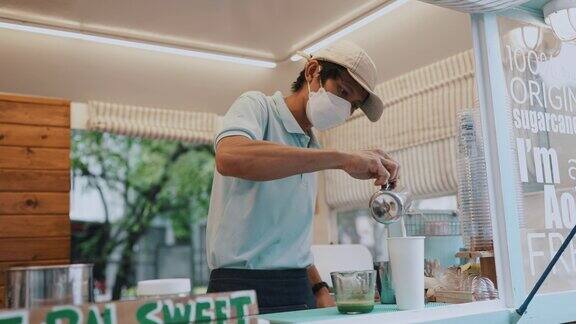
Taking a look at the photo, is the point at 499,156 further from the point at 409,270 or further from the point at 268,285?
the point at 268,285

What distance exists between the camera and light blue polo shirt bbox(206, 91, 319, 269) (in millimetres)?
1700

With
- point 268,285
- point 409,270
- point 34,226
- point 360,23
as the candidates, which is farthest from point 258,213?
point 34,226

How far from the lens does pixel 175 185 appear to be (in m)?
9.03

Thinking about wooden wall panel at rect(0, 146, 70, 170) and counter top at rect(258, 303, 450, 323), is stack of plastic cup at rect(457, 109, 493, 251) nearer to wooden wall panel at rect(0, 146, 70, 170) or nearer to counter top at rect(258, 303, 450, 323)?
counter top at rect(258, 303, 450, 323)

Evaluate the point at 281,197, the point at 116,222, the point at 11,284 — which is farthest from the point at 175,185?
the point at 11,284

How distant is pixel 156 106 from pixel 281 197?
125 inches

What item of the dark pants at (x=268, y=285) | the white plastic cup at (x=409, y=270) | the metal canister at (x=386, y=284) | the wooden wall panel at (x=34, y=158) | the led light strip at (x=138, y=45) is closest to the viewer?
the white plastic cup at (x=409, y=270)

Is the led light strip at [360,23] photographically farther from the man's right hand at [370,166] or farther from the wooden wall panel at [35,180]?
the man's right hand at [370,166]

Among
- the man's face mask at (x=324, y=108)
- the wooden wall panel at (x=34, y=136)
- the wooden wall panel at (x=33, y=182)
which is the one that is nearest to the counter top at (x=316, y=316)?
the man's face mask at (x=324, y=108)

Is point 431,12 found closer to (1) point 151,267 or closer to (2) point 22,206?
(2) point 22,206

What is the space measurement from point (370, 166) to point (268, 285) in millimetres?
501

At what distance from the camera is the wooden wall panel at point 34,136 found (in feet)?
12.5

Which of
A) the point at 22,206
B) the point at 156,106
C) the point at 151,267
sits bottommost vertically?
the point at 151,267

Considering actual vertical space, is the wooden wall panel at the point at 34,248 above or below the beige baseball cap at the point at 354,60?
below
